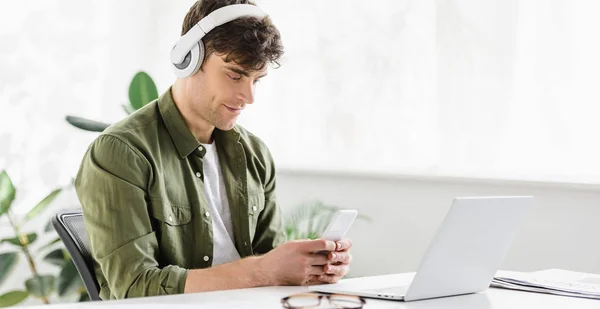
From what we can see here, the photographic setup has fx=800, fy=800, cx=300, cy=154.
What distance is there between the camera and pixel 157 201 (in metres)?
1.75

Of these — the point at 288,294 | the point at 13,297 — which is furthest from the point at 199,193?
the point at 13,297

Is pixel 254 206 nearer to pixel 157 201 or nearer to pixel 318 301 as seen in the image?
pixel 157 201

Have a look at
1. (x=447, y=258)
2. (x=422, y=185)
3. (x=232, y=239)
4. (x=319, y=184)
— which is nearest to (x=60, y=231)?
(x=232, y=239)

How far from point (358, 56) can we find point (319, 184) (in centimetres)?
59

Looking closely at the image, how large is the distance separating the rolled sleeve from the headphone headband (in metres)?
0.26

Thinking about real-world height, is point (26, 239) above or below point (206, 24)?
below

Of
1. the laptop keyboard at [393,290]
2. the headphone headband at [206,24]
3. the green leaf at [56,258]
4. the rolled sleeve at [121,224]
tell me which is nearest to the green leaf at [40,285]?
the green leaf at [56,258]

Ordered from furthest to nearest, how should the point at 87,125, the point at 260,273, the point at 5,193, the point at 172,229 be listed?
1. the point at 5,193
2. the point at 87,125
3. the point at 172,229
4. the point at 260,273

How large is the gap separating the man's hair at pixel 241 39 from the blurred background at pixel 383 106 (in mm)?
1304

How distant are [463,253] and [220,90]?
0.76m

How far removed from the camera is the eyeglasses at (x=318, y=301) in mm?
1276

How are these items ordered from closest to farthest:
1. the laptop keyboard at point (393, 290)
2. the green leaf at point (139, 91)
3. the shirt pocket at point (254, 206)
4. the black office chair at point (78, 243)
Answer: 1. the laptop keyboard at point (393, 290)
2. the black office chair at point (78, 243)
3. the shirt pocket at point (254, 206)
4. the green leaf at point (139, 91)

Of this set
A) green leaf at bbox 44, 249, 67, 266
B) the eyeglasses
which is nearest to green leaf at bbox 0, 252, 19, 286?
green leaf at bbox 44, 249, 67, 266

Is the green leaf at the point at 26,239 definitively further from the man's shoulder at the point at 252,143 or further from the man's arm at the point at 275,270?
the man's arm at the point at 275,270
